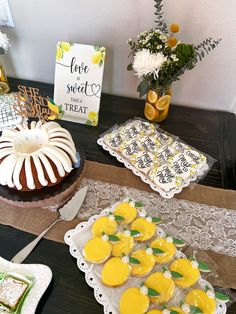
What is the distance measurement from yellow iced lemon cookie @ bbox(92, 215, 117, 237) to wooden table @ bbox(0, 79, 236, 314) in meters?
0.08

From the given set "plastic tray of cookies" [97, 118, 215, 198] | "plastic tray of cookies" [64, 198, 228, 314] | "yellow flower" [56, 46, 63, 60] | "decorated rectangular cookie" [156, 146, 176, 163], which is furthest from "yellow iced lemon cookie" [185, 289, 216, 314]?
"yellow flower" [56, 46, 63, 60]

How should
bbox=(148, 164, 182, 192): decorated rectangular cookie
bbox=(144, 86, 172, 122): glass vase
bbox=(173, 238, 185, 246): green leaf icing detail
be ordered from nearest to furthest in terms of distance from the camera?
bbox=(173, 238, 185, 246): green leaf icing detail
bbox=(148, 164, 182, 192): decorated rectangular cookie
bbox=(144, 86, 172, 122): glass vase

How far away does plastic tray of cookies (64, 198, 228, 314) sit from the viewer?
19.6 inches

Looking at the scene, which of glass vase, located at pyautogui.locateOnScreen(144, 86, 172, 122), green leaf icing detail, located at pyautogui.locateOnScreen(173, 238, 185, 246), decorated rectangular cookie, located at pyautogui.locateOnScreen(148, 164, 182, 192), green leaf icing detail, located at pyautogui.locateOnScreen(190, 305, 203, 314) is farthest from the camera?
glass vase, located at pyautogui.locateOnScreen(144, 86, 172, 122)

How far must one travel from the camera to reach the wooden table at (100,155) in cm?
53

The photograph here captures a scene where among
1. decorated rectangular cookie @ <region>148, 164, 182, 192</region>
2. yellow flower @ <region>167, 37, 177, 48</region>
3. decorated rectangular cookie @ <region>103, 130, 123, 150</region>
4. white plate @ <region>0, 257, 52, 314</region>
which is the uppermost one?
yellow flower @ <region>167, 37, 177, 48</region>

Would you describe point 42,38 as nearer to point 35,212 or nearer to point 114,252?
point 35,212

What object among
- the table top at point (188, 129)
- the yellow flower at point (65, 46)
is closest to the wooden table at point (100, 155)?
the table top at point (188, 129)

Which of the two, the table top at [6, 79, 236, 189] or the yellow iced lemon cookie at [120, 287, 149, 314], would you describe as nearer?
the yellow iced lemon cookie at [120, 287, 149, 314]

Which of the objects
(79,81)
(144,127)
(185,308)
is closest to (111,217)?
(185,308)

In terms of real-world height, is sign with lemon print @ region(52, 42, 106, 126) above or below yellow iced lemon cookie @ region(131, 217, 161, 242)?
above

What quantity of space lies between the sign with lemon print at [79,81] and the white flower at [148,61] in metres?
0.13

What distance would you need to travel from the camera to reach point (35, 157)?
23.3 inches

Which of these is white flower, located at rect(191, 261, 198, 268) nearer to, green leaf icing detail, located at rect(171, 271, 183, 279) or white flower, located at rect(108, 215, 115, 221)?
green leaf icing detail, located at rect(171, 271, 183, 279)
